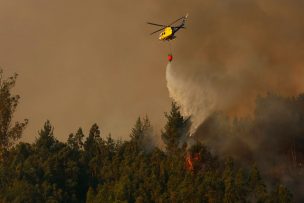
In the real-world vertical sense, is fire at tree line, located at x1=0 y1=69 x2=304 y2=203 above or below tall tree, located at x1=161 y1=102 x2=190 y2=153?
below

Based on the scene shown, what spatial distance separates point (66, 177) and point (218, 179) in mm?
21651

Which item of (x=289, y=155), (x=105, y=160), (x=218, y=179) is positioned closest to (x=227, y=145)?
(x=289, y=155)

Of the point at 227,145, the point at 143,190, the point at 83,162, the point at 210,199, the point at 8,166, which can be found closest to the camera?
the point at 210,199

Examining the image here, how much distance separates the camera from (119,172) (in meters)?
105

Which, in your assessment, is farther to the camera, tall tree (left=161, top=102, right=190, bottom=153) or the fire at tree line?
tall tree (left=161, top=102, right=190, bottom=153)

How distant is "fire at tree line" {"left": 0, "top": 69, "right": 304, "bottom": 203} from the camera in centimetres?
8925

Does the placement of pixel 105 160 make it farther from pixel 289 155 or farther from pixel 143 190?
pixel 289 155

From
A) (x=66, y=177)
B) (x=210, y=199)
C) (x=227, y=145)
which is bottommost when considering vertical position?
(x=210, y=199)

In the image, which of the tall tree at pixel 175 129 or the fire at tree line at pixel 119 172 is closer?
the fire at tree line at pixel 119 172

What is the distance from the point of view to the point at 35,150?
10688 cm

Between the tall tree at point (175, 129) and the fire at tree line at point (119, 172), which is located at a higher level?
the tall tree at point (175, 129)

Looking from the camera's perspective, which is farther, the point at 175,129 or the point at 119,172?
the point at 175,129

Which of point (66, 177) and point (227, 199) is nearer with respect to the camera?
point (227, 199)

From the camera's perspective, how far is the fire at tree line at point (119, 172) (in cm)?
8925
